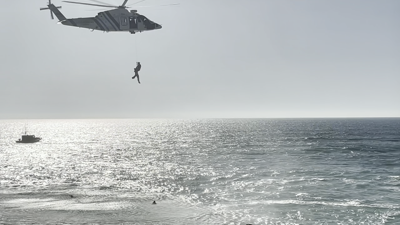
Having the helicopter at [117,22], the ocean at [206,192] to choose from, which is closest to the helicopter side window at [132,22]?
the helicopter at [117,22]

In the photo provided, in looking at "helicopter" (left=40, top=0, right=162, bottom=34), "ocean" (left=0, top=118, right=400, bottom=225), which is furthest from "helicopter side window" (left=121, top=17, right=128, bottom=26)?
"ocean" (left=0, top=118, right=400, bottom=225)

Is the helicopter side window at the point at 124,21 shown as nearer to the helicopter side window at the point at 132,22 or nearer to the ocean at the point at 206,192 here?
the helicopter side window at the point at 132,22

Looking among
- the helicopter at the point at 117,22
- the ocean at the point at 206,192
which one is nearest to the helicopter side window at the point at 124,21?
the helicopter at the point at 117,22

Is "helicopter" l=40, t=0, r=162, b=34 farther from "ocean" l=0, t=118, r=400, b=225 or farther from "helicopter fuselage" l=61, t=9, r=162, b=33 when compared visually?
"ocean" l=0, t=118, r=400, b=225

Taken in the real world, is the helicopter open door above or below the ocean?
above

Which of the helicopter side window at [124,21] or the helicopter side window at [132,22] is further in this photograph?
the helicopter side window at [132,22]

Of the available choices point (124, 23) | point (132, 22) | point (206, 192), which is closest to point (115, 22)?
point (124, 23)

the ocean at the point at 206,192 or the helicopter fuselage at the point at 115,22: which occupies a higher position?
the helicopter fuselage at the point at 115,22

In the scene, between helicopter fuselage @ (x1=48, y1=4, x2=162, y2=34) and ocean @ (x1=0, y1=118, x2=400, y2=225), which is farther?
ocean @ (x1=0, y1=118, x2=400, y2=225)

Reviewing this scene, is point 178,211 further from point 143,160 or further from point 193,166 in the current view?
point 143,160

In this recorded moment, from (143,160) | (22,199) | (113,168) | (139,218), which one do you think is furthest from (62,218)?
(143,160)

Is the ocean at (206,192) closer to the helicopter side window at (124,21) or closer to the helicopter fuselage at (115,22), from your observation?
the helicopter fuselage at (115,22)

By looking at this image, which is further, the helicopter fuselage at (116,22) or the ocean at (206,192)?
the ocean at (206,192)

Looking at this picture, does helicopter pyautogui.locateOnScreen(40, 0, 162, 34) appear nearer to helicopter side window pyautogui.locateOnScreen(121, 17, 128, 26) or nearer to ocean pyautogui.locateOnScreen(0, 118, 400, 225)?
helicopter side window pyautogui.locateOnScreen(121, 17, 128, 26)
